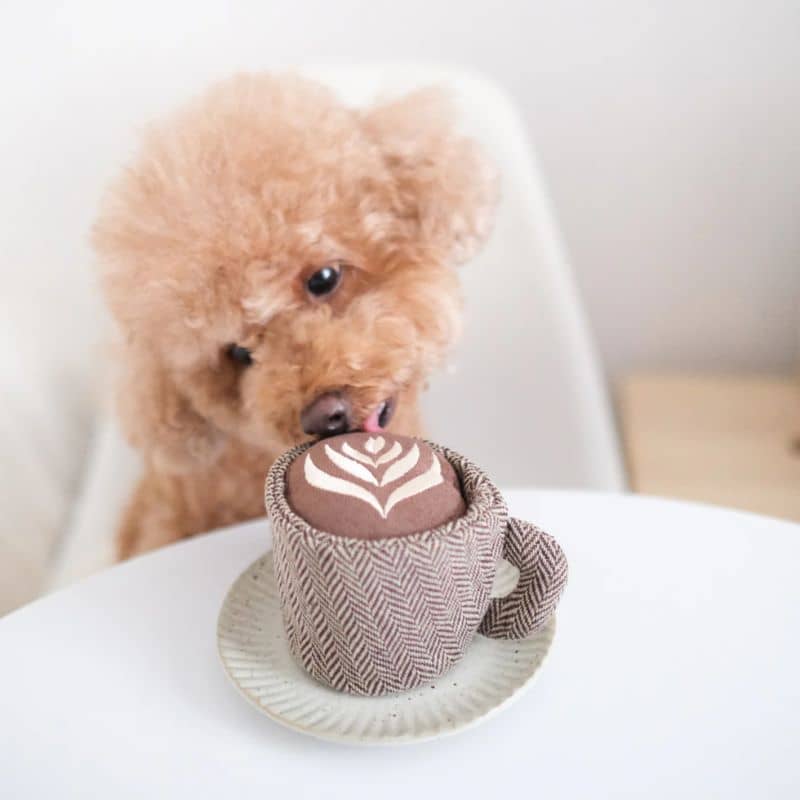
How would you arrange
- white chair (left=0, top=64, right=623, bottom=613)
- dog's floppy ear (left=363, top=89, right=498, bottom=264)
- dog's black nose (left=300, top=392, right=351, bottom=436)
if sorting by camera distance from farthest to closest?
white chair (left=0, top=64, right=623, bottom=613), dog's floppy ear (left=363, top=89, right=498, bottom=264), dog's black nose (left=300, top=392, right=351, bottom=436)

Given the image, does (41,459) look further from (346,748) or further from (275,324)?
(346,748)

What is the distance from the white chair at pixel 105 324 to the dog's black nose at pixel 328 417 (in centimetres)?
51

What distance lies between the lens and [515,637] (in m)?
0.51

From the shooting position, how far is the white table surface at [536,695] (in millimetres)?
458

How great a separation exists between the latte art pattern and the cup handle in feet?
0.21

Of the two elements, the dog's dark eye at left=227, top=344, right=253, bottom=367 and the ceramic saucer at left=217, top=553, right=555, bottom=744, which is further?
the dog's dark eye at left=227, top=344, right=253, bottom=367

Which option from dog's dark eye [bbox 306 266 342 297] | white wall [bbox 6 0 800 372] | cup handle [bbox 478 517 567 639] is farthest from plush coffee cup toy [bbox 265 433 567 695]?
white wall [bbox 6 0 800 372]

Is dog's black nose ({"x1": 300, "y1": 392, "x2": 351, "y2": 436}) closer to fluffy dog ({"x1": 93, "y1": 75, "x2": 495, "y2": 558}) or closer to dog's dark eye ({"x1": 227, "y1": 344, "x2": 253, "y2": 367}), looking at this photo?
fluffy dog ({"x1": 93, "y1": 75, "x2": 495, "y2": 558})

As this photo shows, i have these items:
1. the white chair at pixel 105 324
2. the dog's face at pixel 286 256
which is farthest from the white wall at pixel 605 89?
the dog's face at pixel 286 256

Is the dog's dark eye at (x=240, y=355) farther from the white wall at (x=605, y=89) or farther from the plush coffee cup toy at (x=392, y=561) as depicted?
the white wall at (x=605, y=89)

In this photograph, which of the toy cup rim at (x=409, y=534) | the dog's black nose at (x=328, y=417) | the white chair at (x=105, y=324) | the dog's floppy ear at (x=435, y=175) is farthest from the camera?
the white chair at (x=105, y=324)

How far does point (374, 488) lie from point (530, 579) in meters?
0.11

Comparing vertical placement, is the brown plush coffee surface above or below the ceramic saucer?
above

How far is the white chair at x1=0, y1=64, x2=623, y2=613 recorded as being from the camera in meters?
1.17
